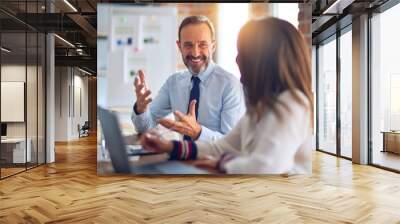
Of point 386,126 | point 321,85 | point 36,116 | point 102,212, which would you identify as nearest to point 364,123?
point 386,126

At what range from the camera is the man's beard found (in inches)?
→ 224

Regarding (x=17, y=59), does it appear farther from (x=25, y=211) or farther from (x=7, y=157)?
(x=25, y=211)

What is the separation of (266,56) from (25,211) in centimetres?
339

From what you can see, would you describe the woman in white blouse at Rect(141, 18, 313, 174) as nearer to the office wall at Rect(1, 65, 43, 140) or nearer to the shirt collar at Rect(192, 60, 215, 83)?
the shirt collar at Rect(192, 60, 215, 83)

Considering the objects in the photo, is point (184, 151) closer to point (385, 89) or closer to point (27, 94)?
point (27, 94)

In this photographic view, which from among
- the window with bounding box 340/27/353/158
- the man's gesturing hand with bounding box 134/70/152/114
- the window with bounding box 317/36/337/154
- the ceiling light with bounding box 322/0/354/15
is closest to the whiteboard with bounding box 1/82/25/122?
the man's gesturing hand with bounding box 134/70/152/114

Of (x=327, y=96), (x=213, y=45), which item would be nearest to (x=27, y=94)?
(x=213, y=45)

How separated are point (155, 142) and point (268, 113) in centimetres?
164

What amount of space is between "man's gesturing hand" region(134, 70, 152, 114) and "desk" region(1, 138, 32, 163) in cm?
245

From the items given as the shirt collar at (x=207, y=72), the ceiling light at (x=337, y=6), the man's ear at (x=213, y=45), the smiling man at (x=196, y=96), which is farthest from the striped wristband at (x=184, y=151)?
the ceiling light at (x=337, y=6)

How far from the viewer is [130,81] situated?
5875 mm

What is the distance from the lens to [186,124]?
18.8ft

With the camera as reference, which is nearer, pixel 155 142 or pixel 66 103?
pixel 155 142

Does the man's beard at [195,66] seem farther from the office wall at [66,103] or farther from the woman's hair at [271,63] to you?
the office wall at [66,103]
